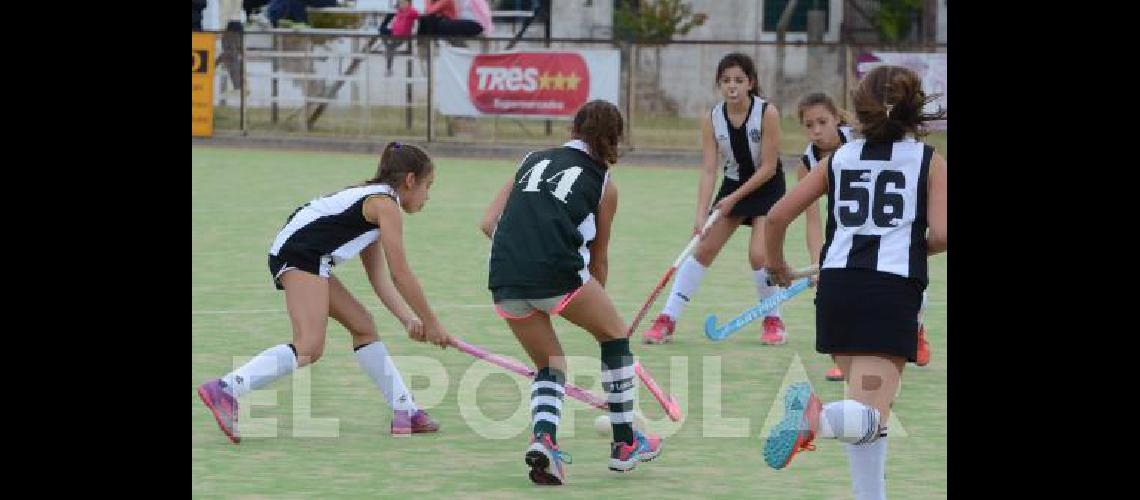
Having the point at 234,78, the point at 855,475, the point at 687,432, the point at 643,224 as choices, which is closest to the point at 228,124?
the point at 234,78

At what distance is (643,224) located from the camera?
1825 cm

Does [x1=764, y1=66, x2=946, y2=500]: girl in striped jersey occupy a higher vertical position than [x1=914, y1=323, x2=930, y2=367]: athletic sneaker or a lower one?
higher

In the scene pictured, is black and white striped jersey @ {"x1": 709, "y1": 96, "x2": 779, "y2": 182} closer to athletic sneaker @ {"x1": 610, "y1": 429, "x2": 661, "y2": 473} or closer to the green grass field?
the green grass field

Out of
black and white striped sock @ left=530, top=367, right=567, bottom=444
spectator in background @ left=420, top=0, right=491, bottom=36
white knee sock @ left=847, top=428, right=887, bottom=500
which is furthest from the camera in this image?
spectator in background @ left=420, top=0, right=491, bottom=36

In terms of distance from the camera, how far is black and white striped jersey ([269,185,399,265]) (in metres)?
8.14

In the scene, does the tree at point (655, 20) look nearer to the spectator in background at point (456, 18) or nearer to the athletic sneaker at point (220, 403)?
the spectator in background at point (456, 18)

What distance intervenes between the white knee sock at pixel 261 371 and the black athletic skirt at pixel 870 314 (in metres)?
2.43

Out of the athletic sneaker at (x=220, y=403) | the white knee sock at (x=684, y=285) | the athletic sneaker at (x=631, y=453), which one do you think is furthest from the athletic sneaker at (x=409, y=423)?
the white knee sock at (x=684, y=285)

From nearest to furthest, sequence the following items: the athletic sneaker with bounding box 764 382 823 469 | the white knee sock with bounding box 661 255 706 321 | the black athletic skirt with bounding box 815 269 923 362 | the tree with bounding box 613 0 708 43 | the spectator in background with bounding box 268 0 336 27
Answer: the athletic sneaker with bounding box 764 382 823 469, the black athletic skirt with bounding box 815 269 923 362, the white knee sock with bounding box 661 255 706 321, the spectator in background with bounding box 268 0 336 27, the tree with bounding box 613 0 708 43

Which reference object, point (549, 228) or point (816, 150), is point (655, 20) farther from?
point (549, 228)

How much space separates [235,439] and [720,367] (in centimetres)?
321

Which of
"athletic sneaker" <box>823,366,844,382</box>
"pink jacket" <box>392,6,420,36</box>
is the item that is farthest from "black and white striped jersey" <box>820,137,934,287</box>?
"pink jacket" <box>392,6,420,36</box>

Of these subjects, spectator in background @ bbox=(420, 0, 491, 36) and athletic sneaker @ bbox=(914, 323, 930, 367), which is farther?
spectator in background @ bbox=(420, 0, 491, 36)
